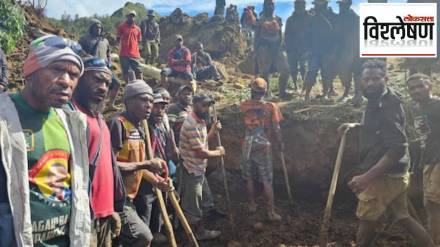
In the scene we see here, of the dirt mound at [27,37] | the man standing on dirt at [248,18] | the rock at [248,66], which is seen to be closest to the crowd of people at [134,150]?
the dirt mound at [27,37]

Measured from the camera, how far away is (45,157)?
6.86ft

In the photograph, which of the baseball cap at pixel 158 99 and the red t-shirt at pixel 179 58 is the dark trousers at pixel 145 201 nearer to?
the baseball cap at pixel 158 99

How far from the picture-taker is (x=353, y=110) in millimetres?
7184

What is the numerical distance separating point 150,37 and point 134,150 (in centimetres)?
1073

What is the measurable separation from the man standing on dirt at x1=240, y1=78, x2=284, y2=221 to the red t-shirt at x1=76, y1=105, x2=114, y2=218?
3180mm

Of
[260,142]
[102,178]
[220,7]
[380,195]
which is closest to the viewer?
[102,178]

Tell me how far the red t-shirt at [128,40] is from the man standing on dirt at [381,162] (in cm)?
669

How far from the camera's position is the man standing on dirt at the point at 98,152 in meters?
2.65

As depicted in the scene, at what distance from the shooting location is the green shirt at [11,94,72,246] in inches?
81.0

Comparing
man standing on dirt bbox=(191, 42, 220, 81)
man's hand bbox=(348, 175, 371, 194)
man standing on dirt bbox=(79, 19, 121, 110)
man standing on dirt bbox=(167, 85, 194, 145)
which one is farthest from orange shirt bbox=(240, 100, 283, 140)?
man standing on dirt bbox=(191, 42, 220, 81)

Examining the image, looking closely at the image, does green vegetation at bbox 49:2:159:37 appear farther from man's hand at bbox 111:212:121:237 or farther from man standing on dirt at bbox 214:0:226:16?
man's hand at bbox 111:212:121:237

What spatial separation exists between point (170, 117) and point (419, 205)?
390 cm

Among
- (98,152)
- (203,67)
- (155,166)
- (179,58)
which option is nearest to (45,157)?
(98,152)

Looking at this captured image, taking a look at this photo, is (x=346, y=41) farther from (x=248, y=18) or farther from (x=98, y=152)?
(x=248, y=18)
